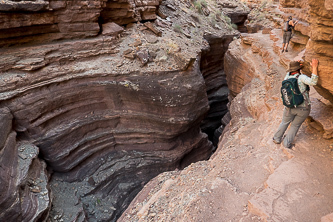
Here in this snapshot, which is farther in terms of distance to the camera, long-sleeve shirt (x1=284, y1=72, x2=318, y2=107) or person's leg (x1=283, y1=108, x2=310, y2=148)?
person's leg (x1=283, y1=108, x2=310, y2=148)

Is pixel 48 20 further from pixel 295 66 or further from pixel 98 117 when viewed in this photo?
pixel 295 66

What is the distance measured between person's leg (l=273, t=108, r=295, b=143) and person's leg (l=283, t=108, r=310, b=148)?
0.06 metres

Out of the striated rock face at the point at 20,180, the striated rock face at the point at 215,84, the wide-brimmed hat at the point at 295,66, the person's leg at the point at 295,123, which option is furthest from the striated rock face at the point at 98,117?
the striated rock face at the point at 215,84

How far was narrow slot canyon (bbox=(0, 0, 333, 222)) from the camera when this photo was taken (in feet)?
11.1

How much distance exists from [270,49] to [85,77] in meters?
6.69

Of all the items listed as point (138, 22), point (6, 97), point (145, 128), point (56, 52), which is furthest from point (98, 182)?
point (138, 22)

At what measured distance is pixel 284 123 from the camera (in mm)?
3906

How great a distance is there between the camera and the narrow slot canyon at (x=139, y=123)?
3.40 meters

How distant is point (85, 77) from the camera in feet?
23.3

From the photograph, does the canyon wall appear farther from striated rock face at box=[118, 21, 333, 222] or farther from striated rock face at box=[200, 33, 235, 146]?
striated rock face at box=[200, 33, 235, 146]

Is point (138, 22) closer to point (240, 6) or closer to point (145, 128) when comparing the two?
point (145, 128)

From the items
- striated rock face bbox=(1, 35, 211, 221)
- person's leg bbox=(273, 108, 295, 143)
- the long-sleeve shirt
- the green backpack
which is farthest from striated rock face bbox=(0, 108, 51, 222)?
the long-sleeve shirt

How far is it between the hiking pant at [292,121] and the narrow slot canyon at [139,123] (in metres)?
0.18

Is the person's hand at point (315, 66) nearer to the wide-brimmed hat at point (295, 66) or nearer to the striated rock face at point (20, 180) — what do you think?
the wide-brimmed hat at point (295, 66)
